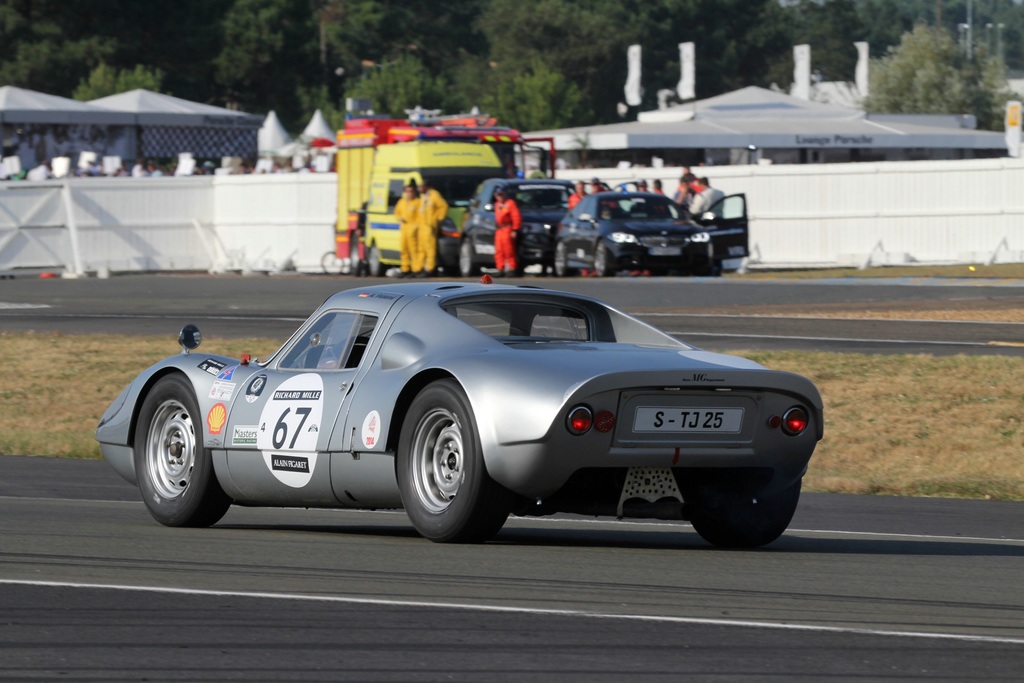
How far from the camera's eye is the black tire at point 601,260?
31.5 meters

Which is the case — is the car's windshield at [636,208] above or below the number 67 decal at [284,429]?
above

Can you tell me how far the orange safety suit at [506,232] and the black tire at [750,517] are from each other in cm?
2404

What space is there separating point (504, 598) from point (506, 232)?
25913 mm

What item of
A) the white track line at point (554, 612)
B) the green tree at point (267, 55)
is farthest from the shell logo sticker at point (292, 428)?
the green tree at point (267, 55)

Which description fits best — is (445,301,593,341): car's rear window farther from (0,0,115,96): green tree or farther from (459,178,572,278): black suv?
(0,0,115,96): green tree

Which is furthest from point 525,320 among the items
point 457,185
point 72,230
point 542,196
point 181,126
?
point 181,126

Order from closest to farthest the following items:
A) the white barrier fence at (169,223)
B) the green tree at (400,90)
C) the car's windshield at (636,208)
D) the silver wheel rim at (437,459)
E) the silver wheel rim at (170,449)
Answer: the silver wheel rim at (437,459) < the silver wheel rim at (170,449) < the car's windshield at (636,208) < the white barrier fence at (169,223) < the green tree at (400,90)

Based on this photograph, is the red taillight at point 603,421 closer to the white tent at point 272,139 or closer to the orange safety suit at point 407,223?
the orange safety suit at point 407,223

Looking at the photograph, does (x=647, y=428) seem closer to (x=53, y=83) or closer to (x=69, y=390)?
(x=69, y=390)

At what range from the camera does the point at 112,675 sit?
212 inches

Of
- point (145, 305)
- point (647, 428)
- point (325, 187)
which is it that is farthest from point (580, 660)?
point (325, 187)

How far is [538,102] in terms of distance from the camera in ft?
318

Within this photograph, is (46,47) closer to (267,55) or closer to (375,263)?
(267,55)

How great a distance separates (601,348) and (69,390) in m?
10.7
